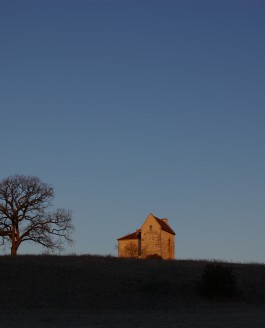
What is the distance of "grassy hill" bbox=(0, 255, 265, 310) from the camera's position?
2266cm

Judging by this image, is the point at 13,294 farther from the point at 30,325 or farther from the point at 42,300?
the point at 30,325

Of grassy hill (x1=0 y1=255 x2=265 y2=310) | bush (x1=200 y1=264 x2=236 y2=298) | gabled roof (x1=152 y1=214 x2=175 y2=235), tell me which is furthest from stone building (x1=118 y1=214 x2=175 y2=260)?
bush (x1=200 y1=264 x2=236 y2=298)

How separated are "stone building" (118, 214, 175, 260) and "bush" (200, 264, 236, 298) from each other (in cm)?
4943

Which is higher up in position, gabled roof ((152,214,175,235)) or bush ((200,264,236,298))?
gabled roof ((152,214,175,235))

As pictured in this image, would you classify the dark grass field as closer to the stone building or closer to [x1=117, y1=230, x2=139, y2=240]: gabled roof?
the stone building

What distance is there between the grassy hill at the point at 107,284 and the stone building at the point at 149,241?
43647mm

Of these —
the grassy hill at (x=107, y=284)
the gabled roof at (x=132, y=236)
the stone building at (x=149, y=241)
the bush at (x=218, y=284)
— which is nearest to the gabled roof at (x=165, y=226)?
the stone building at (x=149, y=241)

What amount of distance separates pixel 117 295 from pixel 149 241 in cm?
5383

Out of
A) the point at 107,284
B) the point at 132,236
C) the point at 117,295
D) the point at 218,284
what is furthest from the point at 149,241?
the point at 117,295

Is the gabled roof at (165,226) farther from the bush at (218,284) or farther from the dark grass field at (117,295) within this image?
the bush at (218,284)

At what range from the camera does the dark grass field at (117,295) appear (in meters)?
17.4

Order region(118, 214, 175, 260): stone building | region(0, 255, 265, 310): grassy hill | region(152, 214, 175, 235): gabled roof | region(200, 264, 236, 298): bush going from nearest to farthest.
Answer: region(0, 255, 265, 310): grassy hill → region(200, 264, 236, 298): bush → region(118, 214, 175, 260): stone building → region(152, 214, 175, 235): gabled roof

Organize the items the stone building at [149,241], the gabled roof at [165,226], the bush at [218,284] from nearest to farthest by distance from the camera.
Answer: the bush at [218,284] → the stone building at [149,241] → the gabled roof at [165,226]

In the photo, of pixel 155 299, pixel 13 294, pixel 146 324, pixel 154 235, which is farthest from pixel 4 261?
pixel 154 235
